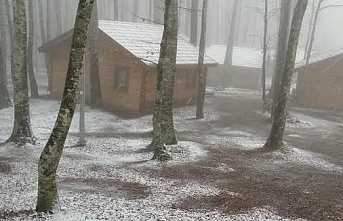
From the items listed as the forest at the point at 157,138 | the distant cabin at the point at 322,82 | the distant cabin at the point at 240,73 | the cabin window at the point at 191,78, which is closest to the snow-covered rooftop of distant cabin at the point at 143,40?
the forest at the point at 157,138

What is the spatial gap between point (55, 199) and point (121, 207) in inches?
60.5

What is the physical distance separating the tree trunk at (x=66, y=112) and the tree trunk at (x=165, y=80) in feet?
17.6

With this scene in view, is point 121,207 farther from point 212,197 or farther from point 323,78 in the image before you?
point 323,78

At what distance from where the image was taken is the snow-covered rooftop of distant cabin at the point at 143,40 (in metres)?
21.4

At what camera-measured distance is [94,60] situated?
74.0ft

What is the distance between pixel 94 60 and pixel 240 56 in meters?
24.1

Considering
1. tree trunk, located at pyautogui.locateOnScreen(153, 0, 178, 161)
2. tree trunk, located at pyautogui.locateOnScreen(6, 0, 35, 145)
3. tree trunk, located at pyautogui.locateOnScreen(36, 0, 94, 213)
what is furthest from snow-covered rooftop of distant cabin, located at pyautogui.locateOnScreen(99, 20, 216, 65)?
tree trunk, located at pyautogui.locateOnScreen(36, 0, 94, 213)

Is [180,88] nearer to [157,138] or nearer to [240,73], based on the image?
[157,138]

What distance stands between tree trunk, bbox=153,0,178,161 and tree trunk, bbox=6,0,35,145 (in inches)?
186

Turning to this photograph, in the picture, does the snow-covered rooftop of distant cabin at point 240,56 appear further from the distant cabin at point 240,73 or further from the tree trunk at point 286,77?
the tree trunk at point 286,77

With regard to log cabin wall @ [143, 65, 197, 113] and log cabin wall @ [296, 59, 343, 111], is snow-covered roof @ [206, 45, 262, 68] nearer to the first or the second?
log cabin wall @ [296, 59, 343, 111]

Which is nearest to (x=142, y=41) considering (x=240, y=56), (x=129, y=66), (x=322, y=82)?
(x=129, y=66)

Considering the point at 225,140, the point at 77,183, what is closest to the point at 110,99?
the point at 225,140

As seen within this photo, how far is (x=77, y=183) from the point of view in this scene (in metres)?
10.3
